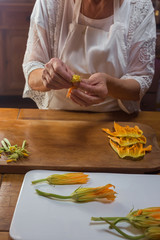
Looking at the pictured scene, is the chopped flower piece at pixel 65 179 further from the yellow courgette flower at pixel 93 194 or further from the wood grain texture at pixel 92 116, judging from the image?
the wood grain texture at pixel 92 116

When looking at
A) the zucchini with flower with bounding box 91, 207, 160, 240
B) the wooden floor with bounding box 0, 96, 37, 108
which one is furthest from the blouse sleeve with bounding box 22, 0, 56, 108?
the wooden floor with bounding box 0, 96, 37, 108

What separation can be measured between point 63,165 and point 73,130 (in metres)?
0.29

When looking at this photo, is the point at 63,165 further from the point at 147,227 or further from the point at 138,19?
the point at 138,19

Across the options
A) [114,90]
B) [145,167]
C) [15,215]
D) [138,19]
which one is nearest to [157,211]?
[145,167]

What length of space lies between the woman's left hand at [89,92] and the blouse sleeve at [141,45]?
27 cm

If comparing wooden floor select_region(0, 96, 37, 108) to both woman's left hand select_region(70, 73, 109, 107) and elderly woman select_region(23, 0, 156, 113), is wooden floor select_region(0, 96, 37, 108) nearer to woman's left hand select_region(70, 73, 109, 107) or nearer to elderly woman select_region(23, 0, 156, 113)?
elderly woman select_region(23, 0, 156, 113)

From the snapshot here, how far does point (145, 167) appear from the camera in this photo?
1.02 meters

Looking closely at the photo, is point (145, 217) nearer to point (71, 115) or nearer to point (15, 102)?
point (71, 115)

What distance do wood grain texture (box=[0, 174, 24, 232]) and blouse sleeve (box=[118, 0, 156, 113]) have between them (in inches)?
29.3

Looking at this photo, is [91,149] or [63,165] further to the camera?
[91,149]

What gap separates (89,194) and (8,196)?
23 cm

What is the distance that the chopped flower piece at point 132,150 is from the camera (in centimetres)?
106

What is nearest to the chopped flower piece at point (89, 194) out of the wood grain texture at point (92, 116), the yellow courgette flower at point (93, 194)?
the yellow courgette flower at point (93, 194)

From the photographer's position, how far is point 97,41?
150 cm
